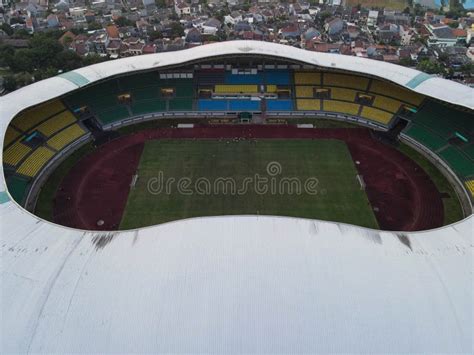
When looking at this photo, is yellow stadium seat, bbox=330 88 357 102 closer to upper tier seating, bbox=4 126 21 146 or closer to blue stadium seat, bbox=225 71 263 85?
blue stadium seat, bbox=225 71 263 85

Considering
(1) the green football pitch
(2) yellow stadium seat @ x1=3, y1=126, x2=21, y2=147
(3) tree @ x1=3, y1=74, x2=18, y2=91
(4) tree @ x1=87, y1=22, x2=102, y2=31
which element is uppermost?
(2) yellow stadium seat @ x1=3, y1=126, x2=21, y2=147

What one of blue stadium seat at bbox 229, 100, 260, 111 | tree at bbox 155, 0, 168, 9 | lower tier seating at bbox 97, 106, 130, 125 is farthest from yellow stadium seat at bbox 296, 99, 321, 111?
tree at bbox 155, 0, 168, 9

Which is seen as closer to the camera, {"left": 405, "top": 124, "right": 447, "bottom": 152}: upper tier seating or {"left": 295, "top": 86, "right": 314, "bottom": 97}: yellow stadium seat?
{"left": 405, "top": 124, "right": 447, "bottom": 152}: upper tier seating

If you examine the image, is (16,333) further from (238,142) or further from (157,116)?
(157,116)

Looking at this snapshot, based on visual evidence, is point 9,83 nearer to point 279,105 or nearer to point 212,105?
point 212,105

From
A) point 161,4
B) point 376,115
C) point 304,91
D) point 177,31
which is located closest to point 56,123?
point 304,91

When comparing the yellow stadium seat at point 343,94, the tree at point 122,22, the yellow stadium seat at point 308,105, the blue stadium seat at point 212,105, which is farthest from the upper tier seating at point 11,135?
the tree at point 122,22

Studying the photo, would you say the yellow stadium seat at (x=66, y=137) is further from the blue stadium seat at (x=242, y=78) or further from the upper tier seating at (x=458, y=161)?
the upper tier seating at (x=458, y=161)
